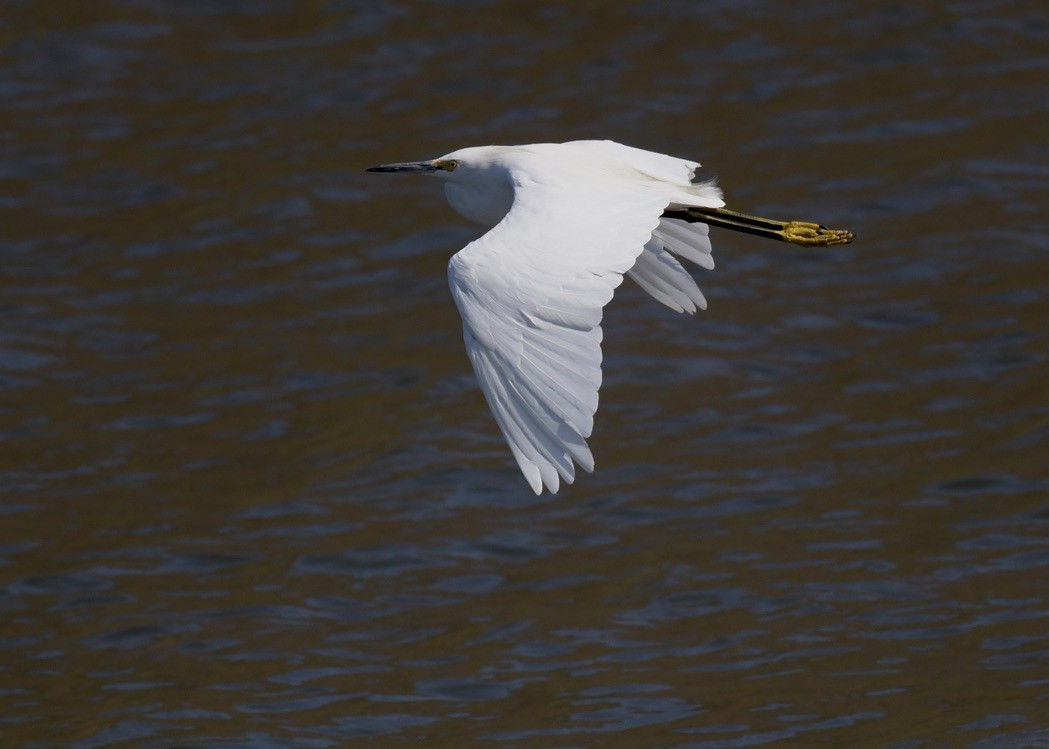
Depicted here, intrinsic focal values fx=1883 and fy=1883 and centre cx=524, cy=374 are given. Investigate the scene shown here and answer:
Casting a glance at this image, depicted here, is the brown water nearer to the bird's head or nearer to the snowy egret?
the snowy egret

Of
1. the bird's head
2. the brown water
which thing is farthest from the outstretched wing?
the brown water

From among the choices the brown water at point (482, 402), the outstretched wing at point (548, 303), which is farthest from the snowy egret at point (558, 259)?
the brown water at point (482, 402)

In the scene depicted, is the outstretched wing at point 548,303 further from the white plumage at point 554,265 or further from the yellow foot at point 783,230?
the yellow foot at point 783,230

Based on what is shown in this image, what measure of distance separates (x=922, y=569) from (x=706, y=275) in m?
3.13

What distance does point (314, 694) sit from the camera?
7.90m

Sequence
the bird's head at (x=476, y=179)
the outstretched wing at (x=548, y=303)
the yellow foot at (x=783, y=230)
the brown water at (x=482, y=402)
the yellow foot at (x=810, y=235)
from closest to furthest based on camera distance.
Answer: the outstretched wing at (x=548, y=303)
the bird's head at (x=476, y=179)
the yellow foot at (x=783, y=230)
the yellow foot at (x=810, y=235)
the brown water at (x=482, y=402)

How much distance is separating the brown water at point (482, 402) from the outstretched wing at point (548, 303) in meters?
2.37

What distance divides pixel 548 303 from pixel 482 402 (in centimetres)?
473

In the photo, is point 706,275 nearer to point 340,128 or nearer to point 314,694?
point 340,128

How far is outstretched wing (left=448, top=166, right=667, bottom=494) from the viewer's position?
5.04 m

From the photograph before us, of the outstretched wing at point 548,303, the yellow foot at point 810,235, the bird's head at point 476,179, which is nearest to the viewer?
the outstretched wing at point 548,303

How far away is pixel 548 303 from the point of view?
5.47 meters

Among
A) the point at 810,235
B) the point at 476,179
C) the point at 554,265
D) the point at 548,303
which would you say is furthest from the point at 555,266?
the point at 810,235

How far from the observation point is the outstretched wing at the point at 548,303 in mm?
5043
